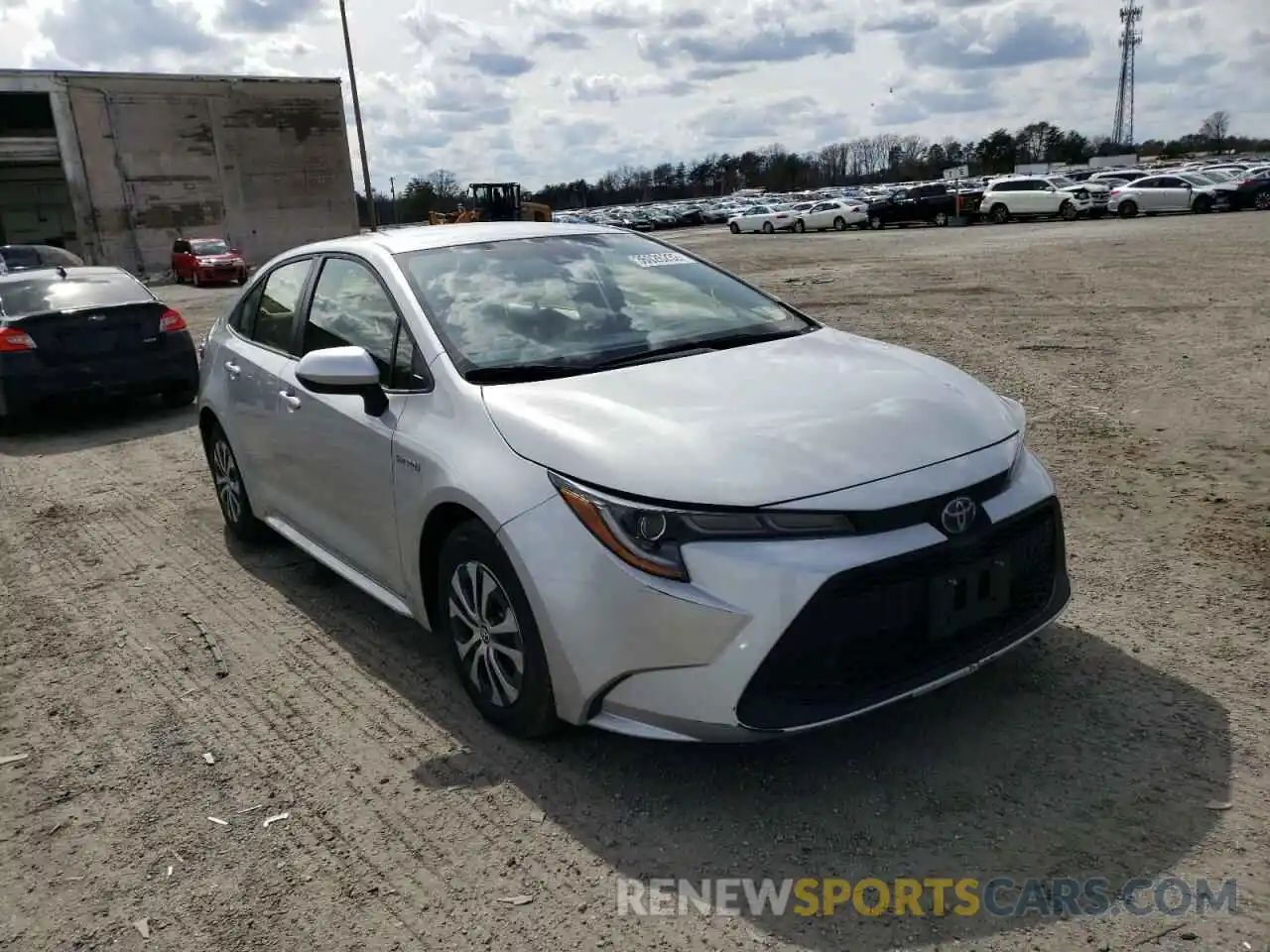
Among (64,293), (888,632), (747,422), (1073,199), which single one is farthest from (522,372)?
(1073,199)

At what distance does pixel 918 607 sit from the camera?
9.41ft

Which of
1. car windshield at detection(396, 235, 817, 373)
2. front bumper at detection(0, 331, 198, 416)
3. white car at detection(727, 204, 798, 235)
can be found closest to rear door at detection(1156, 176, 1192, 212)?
white car at detection(727, 204, 798, 235)

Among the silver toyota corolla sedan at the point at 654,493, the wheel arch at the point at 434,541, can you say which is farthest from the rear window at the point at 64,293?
the wheel arch at the point at 434,541

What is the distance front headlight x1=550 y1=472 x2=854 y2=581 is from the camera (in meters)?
2.78

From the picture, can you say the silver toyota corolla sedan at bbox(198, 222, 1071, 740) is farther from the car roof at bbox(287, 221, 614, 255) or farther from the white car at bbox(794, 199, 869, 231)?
the white car at bbox(794, 199, 869, 231)

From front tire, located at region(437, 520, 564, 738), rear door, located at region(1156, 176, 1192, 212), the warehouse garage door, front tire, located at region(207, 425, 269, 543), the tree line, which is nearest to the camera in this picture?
front tire, located at region(437, 520, 564, 738)

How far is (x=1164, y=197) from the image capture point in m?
36.3

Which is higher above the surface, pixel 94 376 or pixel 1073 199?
pixel 1073 199

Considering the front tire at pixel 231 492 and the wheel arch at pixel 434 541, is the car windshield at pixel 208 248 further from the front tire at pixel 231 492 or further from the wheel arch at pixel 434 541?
the wheel arch at pixel 434 541

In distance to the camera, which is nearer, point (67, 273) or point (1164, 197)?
point (67, 273)

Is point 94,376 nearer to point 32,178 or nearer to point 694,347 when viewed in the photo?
point 694,347

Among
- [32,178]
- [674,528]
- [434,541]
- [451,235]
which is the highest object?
[32,178]

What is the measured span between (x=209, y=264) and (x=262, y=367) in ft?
103

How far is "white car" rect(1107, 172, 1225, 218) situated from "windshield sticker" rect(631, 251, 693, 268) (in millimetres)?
37063
